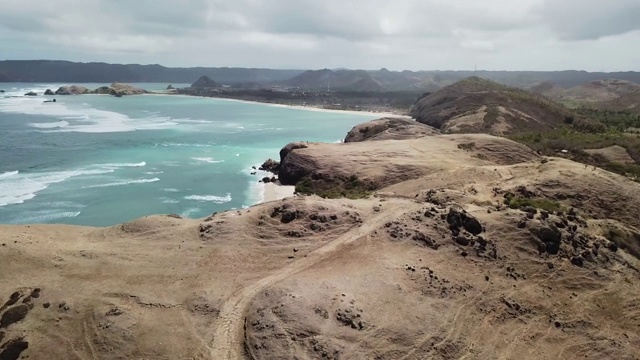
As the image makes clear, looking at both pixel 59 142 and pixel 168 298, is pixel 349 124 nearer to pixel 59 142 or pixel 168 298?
pixel 59 142

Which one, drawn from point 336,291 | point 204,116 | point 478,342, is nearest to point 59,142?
point 204,116

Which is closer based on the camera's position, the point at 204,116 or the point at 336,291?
the point at 336,291

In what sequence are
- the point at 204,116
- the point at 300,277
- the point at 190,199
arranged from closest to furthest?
1. the point at 300,277
2. the point at 190,199
3. the point at 204,116

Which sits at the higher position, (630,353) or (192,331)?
(192,331)

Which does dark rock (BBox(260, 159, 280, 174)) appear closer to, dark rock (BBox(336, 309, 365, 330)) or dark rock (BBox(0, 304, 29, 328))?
dark rock (BBox(0, 304, 29, 328))

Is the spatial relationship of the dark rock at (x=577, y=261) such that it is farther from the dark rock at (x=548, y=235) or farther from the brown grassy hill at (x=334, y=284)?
the dark rock at (x=548, y=235)

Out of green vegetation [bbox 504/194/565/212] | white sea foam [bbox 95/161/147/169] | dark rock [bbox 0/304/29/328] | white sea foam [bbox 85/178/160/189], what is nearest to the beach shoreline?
white sea foam [bbox 85/178/160/189]
